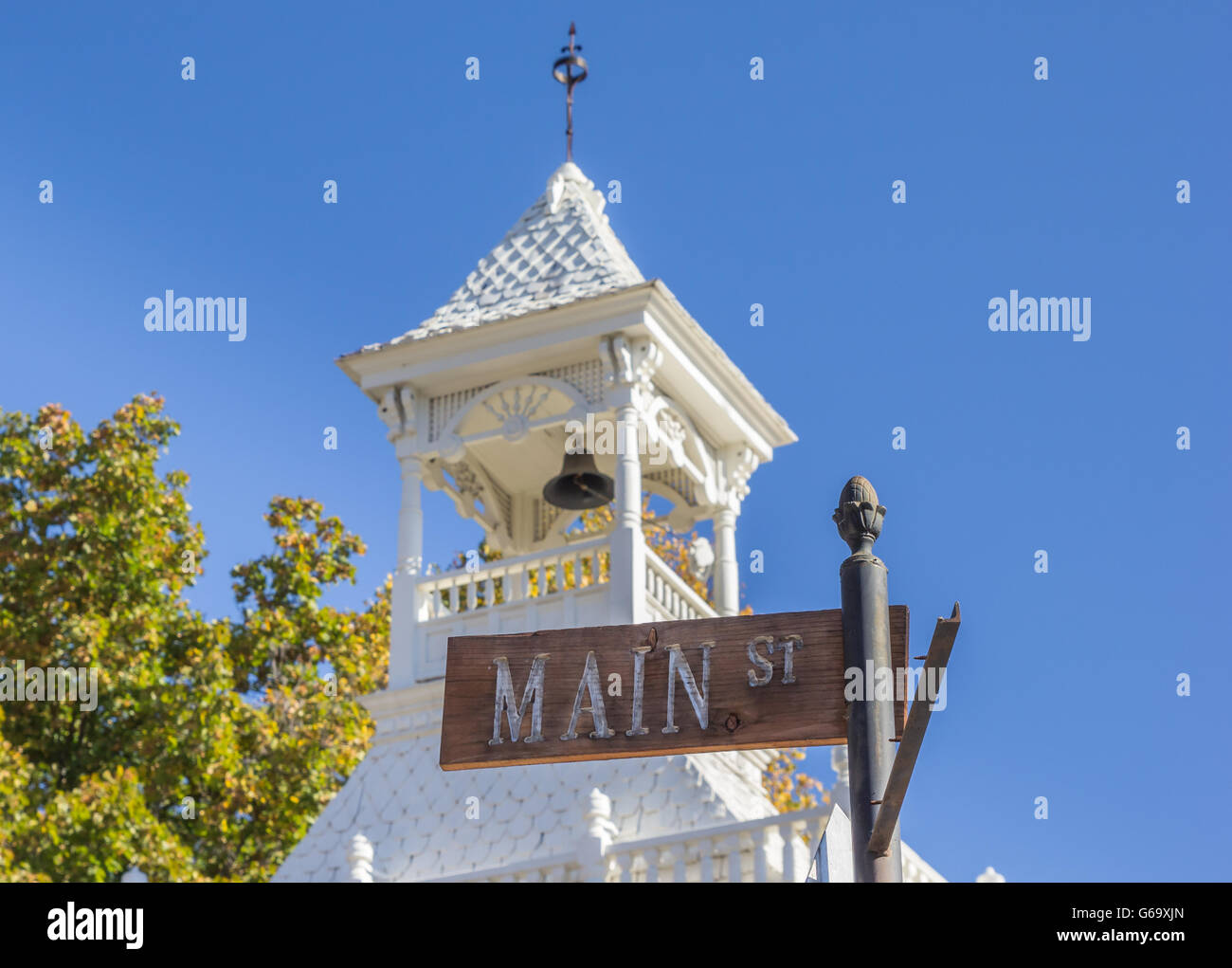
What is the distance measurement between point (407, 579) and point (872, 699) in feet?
40.6

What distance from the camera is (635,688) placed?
4500mm

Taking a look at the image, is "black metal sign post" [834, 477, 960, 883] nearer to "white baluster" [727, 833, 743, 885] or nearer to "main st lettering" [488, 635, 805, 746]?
"main st lettering" [488, 635, 805, 746]

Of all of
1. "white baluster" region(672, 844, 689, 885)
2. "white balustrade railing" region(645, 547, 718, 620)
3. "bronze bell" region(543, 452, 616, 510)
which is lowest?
"white baluster" region(672, 844, 689, 885)

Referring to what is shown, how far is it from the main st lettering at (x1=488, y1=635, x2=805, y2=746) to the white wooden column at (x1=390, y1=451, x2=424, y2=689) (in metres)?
11.4

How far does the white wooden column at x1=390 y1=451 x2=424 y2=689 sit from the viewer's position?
1589 centimetres

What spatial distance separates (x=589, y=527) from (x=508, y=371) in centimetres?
1038

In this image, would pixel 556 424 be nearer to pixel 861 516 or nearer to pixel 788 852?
pixel 788 852

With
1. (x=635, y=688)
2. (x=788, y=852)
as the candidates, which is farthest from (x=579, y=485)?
(x=635, y=688)

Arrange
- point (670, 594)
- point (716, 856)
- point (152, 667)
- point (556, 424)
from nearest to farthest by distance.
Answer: point (716, 856) → point (670, 594) → point (556, 424) → point (152, 667)

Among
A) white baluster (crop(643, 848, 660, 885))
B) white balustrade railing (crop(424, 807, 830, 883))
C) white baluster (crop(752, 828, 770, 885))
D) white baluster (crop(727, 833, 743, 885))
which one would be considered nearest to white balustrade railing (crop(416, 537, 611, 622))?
white balustrade railing (crop(424, 807, 830, 883))

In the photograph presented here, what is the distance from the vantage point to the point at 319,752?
2330 cm
